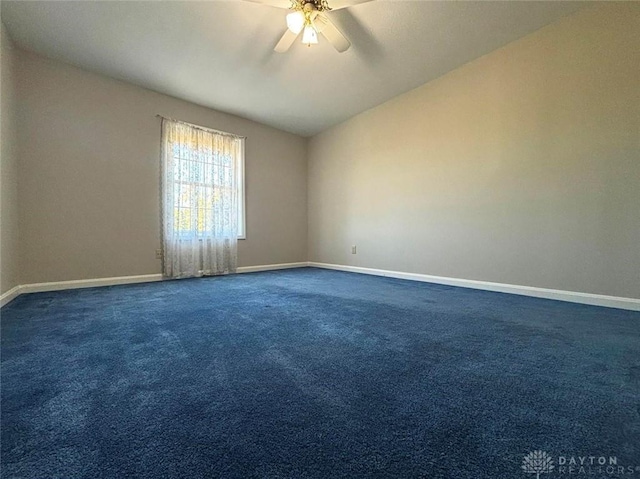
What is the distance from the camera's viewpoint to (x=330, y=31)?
2.28m

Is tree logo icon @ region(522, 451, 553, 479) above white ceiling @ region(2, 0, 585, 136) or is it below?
below

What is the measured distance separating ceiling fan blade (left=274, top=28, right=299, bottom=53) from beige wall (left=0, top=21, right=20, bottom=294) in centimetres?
233

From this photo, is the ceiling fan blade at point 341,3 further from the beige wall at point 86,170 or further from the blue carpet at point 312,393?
the blue carpet at point 312,393

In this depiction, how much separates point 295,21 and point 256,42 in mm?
689

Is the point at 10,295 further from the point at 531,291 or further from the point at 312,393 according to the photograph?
the point at 531,291

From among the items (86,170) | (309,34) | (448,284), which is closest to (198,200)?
(86,170)

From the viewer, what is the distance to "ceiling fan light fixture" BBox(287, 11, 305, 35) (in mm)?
2100

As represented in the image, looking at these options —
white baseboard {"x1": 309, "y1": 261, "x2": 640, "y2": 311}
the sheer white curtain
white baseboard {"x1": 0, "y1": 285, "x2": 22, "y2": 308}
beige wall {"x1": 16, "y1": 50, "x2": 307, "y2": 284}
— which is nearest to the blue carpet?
white baseboard {"x1": 309, "y1": 261, "x2": 640, "y2": 311}

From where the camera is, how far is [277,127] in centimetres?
479

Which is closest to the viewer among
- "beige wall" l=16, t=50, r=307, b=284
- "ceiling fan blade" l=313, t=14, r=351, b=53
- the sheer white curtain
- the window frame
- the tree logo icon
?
the tree logo icon

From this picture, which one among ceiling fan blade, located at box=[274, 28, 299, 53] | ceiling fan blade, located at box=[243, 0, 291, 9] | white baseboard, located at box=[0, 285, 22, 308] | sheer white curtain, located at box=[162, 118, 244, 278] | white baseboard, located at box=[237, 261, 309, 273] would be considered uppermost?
ceiling fan blade, located at box=[243, 0, 291, 9]

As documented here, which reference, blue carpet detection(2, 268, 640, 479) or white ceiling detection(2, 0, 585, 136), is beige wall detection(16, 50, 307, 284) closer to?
white ceiling detection(2, 0, 585, 136)

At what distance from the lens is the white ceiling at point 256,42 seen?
7.55 feet

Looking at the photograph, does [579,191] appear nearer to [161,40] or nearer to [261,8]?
[261,8]
